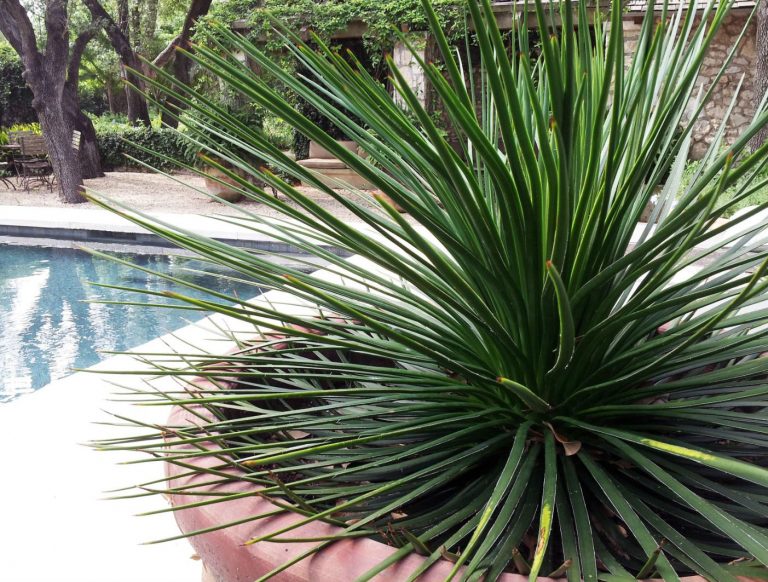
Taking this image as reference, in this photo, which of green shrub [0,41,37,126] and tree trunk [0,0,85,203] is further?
green shrub [0,41,37,126]

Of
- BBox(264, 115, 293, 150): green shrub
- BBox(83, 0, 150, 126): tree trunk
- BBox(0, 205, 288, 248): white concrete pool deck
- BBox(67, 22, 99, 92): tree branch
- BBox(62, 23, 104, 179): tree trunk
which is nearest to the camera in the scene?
BBox(0, 205, 288, 248): white concrete pool deck

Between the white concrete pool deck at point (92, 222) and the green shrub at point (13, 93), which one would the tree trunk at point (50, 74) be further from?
the green shrub at point (13, 93)

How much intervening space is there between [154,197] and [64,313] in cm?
545

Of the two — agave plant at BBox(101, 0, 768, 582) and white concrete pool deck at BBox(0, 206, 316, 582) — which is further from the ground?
agave plant at BBox(101, 0, 768, 582)

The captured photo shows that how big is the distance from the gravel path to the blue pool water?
195 cm

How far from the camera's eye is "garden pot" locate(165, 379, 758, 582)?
2.37 ft

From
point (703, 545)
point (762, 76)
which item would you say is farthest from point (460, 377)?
point (762, 76)

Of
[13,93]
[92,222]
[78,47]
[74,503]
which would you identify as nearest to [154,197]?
[92,222]

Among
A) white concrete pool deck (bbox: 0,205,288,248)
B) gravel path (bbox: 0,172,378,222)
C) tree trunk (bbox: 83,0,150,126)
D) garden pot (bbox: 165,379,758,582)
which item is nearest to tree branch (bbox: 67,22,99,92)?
tree trunk (bbox: 83,0,150,126)

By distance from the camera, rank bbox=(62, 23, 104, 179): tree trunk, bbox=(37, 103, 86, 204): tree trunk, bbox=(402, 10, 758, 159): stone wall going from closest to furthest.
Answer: bbox=(402, 10, 758, 159): stone wall → bbox=(37, 103, 86, 204): tree trunk → bbox=(62, 23, 104, 179): tree trunk

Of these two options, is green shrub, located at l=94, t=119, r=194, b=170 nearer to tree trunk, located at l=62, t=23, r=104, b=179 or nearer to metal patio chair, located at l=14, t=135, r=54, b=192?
tree trunk, located at l=62, t=23, r=104, b=179

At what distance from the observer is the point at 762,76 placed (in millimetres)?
7887

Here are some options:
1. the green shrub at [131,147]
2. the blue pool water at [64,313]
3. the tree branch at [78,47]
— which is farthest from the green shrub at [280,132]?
the blue pool water at [64,313]

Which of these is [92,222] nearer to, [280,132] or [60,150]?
[60,150]
